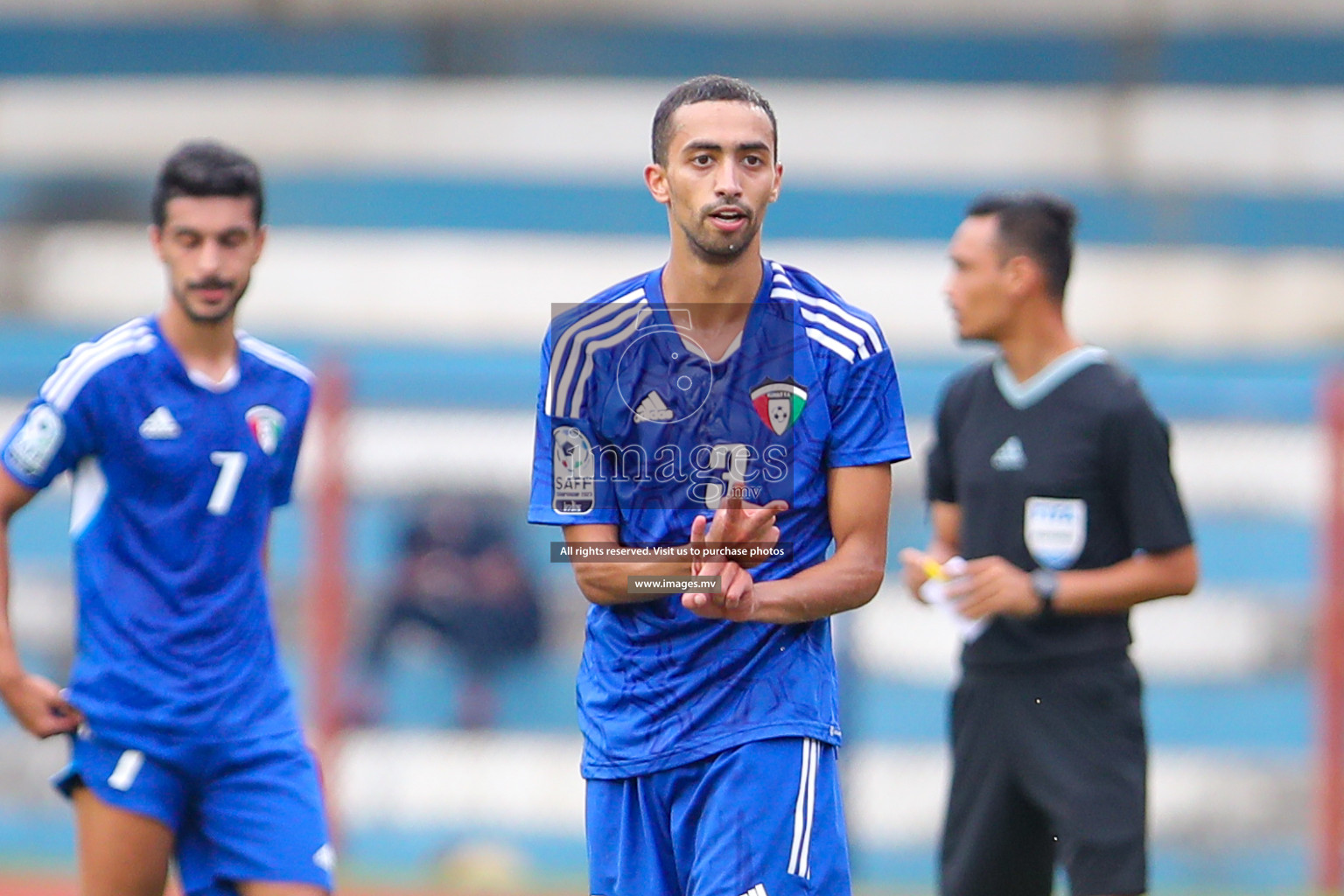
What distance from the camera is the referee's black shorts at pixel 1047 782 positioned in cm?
446

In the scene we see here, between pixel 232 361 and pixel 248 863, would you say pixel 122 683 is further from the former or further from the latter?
pixel 232 361

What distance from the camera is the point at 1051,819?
4.55 meters

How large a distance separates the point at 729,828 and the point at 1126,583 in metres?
1.51

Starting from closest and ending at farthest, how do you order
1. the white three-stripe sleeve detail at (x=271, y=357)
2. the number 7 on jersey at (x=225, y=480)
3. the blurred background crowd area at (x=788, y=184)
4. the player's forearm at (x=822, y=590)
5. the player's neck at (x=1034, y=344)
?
1. the player's forearm at (x=822, y=590)
2. the number 7 on jersey at (x=225, y=480)
3. the white three-stripe sleeve detail at (x=271, y=357)
4. the player's neck at (x=1034, y=344)
5. the blurred background crowd area at (x=788, y=184)

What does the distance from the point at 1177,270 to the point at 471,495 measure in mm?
5956

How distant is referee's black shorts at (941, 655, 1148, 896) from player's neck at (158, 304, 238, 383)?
209 cm

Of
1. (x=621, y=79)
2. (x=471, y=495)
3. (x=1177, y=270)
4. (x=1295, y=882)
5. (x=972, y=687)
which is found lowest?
(x=1295, y=882)

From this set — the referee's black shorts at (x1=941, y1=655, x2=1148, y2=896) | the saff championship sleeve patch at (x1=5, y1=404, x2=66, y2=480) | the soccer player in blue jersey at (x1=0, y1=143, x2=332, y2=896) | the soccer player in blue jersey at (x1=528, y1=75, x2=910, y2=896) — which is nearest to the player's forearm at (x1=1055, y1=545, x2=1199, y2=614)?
the referee's black shorts at (x1=941, y1=655, x2=1148, y2=896)

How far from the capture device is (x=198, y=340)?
14.8 feet

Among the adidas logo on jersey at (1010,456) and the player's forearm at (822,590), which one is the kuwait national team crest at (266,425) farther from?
the adidas logo on jersey at (1010,456)

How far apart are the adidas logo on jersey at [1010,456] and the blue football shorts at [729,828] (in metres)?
1.33

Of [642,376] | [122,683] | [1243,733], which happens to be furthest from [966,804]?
[1243,733]

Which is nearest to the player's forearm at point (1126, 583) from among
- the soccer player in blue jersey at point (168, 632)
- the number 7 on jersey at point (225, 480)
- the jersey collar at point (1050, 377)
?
the jersey collar at point (1050, 377)

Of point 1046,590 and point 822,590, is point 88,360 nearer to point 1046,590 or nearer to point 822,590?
point 822,590
